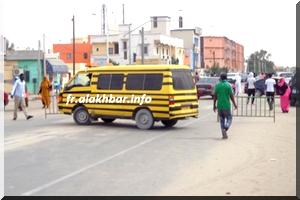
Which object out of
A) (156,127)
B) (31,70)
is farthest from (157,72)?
(31,70)

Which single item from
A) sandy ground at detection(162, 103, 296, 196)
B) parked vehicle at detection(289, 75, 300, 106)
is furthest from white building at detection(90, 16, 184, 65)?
sandy ground at detection(162, 103, 296, 196)

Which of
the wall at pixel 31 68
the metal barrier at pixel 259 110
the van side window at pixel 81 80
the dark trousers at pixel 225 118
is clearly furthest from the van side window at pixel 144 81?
the wall at pixel 31 68

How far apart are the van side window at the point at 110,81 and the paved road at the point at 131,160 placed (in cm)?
126

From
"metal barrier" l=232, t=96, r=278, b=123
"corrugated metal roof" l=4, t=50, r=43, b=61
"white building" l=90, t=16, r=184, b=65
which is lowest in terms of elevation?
"metal barrier" l=232, t=96, r=278, b=123

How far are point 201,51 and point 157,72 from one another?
362 feet

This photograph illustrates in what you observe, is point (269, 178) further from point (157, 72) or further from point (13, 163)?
point (157, 72)

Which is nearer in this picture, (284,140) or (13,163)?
(13,163)

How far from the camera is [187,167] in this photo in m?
10.4

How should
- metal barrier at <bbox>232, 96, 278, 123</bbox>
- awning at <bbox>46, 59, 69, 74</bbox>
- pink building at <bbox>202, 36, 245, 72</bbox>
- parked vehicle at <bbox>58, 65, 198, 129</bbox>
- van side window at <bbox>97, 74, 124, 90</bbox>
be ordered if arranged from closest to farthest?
parked vehicle at <bbox>58, 65, 198, 129</bbox>
van side window at <bbox>97, 74, 124, 90</bbox>
metal barrier at <bbox>232, 96, 278, 123</bbox>
awning at <bbox>46, 59, 69, 74</bbox>
pink building at <bbox>202, 36, 245, 72</bbox>

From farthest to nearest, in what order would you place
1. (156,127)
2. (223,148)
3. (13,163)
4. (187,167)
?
(156,127)
(223,148)
(13,163)
(187,167)

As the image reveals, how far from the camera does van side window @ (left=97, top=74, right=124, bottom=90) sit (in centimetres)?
1775

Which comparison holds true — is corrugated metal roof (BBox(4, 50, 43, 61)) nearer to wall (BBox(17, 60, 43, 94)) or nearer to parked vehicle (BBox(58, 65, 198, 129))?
wall (BBox(17, 60, 43, 94))

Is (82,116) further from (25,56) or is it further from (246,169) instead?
(25,56)

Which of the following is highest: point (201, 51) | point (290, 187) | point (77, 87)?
point (201, 51)
